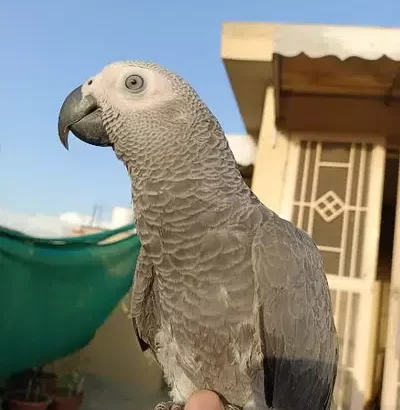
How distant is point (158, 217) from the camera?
3.77 feet

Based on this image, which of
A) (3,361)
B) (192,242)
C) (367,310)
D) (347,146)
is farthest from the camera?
(3,361)

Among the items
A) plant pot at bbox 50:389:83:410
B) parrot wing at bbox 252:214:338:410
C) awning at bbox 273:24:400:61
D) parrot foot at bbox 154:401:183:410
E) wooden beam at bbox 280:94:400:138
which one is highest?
awning at bbox 273:24:400:61

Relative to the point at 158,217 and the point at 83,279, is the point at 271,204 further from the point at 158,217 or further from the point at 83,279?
the point at 158,217

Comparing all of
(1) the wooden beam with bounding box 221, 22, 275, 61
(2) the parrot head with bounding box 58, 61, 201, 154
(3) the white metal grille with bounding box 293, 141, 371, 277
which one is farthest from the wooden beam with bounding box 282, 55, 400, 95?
(2) the parrot head with bounding box 58, 61, 201, 154

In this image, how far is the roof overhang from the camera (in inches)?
86.5

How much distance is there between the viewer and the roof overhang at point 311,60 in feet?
7.21

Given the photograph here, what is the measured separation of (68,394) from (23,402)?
467mm

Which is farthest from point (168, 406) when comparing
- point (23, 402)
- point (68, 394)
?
point (68, 394)

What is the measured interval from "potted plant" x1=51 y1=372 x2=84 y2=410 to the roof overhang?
2.55m

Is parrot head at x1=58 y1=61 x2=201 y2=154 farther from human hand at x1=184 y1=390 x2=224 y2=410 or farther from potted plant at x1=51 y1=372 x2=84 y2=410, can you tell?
potted plant at x1=51 y1=372 x2=84 y2=410

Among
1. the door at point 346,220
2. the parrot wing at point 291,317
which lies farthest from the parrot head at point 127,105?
the door at point 346,220

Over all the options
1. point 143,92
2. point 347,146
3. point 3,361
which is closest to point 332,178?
point 347,146

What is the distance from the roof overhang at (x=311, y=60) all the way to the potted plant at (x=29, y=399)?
8.28ft

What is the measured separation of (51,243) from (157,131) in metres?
1.87
